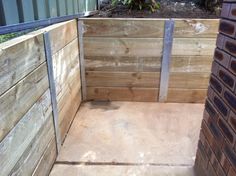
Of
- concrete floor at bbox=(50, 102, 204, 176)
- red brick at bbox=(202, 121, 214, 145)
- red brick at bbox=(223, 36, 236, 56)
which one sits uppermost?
red brick at bbox=(223, 36, 236, 56)

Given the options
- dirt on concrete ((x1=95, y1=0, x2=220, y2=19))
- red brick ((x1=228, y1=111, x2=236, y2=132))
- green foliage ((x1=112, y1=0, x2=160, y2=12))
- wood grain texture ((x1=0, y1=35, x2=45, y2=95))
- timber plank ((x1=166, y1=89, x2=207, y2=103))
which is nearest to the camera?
wood grain texture ((x1=0, y1=35, x2=45, y2=95))

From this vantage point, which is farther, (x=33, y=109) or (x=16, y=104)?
(x=33, y=109)

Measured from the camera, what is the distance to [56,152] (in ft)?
6.91

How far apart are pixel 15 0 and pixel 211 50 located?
2.23 metres

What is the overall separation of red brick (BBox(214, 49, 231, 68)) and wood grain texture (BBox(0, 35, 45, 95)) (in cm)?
115

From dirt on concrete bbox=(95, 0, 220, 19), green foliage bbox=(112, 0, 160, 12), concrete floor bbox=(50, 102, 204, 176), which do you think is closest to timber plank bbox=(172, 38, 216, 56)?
dirt on concrete bbox=(95, 0, 220, 19)

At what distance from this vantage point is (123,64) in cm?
296

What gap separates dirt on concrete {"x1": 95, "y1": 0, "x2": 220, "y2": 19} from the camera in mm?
3225

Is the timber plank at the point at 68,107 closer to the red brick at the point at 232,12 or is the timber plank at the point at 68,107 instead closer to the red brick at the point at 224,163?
the red brick at the point at 224,163

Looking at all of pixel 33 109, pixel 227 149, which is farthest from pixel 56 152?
pixel 227 149

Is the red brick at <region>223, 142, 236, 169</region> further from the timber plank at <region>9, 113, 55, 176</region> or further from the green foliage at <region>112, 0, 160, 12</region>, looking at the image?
the green foliage at <region>112, 0, 160, 12</region>

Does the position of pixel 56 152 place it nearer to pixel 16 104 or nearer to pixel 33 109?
pixel 33 109

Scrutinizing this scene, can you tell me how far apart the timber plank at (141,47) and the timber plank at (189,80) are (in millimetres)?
265

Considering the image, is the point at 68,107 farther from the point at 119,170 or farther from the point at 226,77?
the point at 226,77
